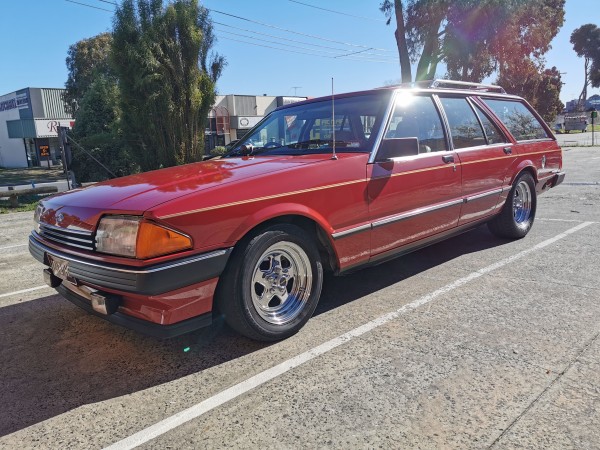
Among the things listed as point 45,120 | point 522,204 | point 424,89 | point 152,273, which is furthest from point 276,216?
point 45,120

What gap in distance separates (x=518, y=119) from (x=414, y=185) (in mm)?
2591

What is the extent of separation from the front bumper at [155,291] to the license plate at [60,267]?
0.30 feet

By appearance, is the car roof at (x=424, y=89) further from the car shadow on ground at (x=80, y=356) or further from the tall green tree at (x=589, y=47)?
the tall green tree at (x=589, y=47)

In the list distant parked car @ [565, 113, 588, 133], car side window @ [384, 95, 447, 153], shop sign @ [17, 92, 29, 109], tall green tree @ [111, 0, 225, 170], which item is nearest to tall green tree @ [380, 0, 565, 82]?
tall green tree @ [111, 0, 225, 170]

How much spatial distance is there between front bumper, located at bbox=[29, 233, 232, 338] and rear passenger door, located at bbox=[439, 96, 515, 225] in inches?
108

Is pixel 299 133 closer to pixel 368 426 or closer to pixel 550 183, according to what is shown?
pixel 368 426

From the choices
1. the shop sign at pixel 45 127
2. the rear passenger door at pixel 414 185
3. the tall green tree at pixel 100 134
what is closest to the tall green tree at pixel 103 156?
the tall green tree at pixel 100 134

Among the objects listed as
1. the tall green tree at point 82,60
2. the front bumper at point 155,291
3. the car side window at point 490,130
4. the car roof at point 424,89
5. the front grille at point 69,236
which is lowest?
the front bumper at point 155,291

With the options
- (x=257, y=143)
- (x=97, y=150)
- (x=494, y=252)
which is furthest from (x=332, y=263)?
(x=97, y=150)

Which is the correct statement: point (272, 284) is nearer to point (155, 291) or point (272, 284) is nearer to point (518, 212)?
point (155, 291)

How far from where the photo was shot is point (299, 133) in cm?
401

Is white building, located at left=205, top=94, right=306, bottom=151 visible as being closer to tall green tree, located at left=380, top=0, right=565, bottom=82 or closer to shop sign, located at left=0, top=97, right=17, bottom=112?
shop sign, located at left=0, top=97, right=17, bottom=112

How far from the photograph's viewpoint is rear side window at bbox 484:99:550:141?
513 centimetres

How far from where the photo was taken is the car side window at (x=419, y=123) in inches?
147
